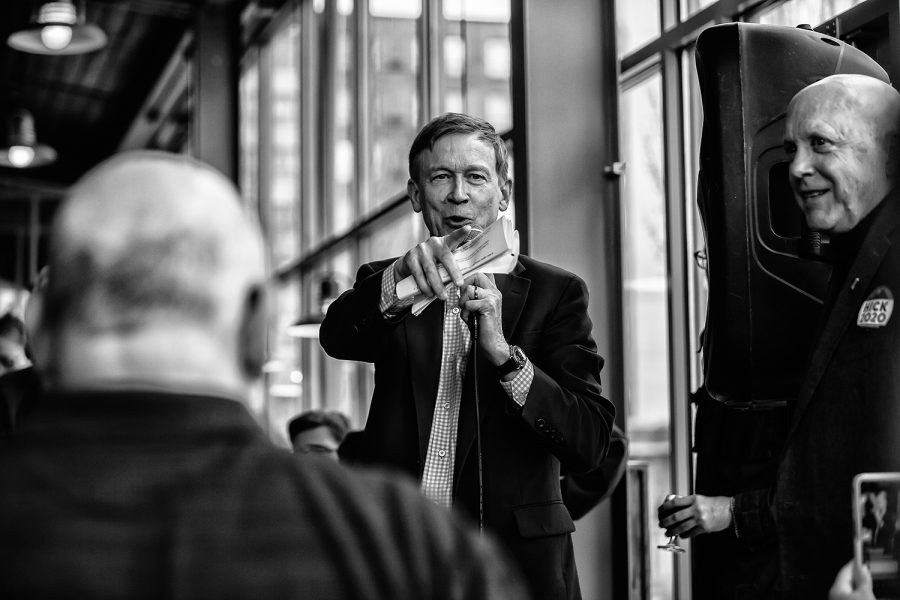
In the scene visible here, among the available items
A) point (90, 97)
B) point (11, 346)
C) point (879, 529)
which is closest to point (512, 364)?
point (879, 529)

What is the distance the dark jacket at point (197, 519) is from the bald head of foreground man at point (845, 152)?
1183 millimetres

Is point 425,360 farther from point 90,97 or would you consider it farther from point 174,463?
point 90,97

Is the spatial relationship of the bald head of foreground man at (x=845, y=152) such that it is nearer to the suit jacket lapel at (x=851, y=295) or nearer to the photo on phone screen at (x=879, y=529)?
the suit jacket lapel at (x=851, y=295)

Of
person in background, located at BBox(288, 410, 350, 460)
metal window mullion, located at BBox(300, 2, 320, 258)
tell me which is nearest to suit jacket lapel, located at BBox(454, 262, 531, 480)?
person in background, located at BBox(288, 410, 350, 460)

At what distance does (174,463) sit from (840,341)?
47.8 inches

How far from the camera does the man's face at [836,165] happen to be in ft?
6.33

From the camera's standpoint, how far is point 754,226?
6.95 feet

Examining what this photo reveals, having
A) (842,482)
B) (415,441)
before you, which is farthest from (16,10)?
(842,482)

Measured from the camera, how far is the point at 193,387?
951mm

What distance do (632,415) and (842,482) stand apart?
2.58 metres

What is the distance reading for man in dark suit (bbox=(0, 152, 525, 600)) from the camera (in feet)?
2.92

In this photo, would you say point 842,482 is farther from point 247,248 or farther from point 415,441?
point 247,248

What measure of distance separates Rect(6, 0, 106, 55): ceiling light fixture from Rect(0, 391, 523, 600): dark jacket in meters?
7.63

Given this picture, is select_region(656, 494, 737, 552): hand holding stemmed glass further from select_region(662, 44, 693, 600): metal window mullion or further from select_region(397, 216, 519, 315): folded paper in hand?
select_region(662, 44, 693, 600): metal window mullion
